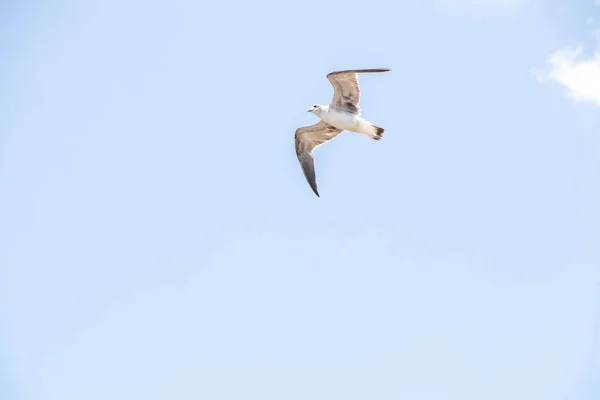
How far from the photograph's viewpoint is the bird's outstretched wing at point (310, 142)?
28.6 m

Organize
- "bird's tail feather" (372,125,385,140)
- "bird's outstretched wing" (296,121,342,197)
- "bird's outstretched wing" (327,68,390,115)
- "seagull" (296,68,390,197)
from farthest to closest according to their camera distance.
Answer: "bird's outstretched wing" (296,121,342,197)
"bird's tail feather" (372,125,385,140)
"seagull" (296,68,390,197)
"bird's outstretched wing" (327,68,390,115)

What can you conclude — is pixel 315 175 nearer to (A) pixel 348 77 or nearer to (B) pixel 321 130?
(B) pixel 321 130

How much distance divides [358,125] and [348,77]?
135 centimetres

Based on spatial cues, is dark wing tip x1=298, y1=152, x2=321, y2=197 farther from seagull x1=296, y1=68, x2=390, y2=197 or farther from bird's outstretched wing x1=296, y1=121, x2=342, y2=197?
seagull x1=296, y1=68, x2=390, y2=197

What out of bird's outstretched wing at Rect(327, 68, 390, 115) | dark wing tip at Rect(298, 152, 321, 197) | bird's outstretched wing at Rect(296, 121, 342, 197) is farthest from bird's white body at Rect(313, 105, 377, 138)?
dark wing tip at Rect(298, 152, 321, 197)

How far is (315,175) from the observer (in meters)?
29.1

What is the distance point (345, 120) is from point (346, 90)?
80 cm

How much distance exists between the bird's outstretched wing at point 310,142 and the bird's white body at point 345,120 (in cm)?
105

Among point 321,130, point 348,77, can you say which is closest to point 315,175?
point 321,130

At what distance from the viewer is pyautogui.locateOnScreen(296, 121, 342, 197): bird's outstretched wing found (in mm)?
28625

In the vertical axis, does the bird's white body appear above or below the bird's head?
below

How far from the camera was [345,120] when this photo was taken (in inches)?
1064

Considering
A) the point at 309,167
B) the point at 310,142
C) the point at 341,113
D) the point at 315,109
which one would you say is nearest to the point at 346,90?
the point at 341,113

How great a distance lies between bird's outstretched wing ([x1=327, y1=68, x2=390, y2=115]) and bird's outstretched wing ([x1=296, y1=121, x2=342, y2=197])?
5.16 feet
